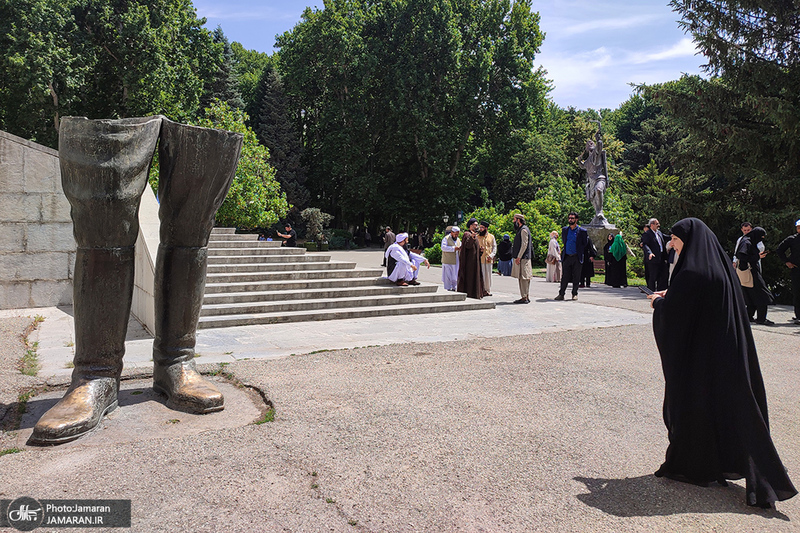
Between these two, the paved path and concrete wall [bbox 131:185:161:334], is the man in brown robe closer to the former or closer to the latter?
the paved path

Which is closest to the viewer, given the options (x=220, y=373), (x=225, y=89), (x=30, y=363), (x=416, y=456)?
(x=416, y=456)

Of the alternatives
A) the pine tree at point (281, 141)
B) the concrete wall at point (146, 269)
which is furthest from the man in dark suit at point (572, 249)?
the pine tree at point (281, 141)

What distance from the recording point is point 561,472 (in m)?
3.24

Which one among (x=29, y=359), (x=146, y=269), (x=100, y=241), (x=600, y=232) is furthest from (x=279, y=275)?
(x=600, y=232)

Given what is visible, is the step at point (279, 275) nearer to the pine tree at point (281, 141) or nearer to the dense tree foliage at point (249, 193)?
the dense tree foliage at point (249, 193)

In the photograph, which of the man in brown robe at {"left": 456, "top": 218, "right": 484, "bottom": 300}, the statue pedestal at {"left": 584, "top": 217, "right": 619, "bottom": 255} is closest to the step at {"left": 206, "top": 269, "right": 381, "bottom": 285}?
the man in brown robe at {"left": 456, "top": 218, "right": 484, "bottom": 300}

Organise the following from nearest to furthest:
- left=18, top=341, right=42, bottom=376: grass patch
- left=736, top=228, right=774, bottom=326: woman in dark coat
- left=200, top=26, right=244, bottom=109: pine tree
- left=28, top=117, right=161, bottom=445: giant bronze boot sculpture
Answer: left=28, top=117, right=161, bottom=445: giant bronze boot sculpture
left=18, top=341, right=42, bottom=376: grass patch
left=736, top=228, right=774, bottom=326: woman in dark coat
left=200, top=26, right=244, bottom=109: pine tree

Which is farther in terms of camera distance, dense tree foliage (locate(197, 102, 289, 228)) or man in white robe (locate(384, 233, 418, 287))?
dense tree foliage (locate(197, 102, 289, 228))

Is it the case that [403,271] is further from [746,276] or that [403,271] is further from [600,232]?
[600,232]

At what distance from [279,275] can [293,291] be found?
68 centimetres

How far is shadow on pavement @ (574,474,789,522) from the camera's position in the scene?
287cm

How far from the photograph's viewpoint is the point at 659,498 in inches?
118

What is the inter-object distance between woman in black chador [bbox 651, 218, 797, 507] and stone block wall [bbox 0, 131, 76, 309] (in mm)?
8828

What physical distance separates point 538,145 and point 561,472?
42.8 meters
